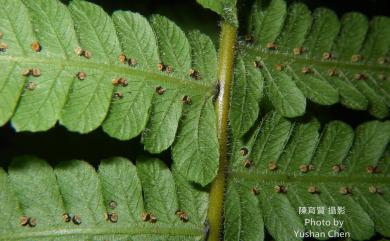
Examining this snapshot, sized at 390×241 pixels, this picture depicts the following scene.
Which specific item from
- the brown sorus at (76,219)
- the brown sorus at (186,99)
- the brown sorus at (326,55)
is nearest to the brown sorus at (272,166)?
the brown sorus at (186,99)

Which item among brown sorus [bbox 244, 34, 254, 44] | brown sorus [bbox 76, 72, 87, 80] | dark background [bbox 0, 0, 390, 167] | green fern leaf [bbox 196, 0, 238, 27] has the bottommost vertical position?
dark background [bbox 0, 0, 390, 167]

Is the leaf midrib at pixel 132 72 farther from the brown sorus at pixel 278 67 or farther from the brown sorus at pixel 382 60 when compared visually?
the brown sorus at pixel 382 60

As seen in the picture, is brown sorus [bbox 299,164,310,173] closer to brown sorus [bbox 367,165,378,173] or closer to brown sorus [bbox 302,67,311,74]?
brown sorus [bbox 367,165,378,173]

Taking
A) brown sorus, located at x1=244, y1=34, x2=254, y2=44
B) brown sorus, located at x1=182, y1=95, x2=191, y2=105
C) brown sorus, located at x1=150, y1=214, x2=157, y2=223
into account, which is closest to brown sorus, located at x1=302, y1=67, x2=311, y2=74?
brown sorus, located at x1=244, y1=34, x2=254, y2=44

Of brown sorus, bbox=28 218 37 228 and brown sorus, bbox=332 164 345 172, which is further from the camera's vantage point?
brown sorus, bbox=332 164 345 172

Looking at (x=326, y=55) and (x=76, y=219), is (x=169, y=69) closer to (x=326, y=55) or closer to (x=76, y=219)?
(x=76, y=219)

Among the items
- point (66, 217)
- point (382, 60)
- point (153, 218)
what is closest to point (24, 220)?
point (66, 217)

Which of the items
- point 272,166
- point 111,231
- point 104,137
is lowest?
point 104,137
